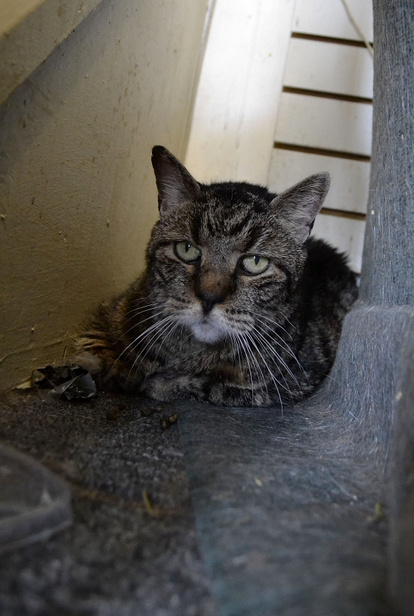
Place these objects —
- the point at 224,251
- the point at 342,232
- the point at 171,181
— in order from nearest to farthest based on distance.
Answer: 1. the point at 224,251
2. the point at 171,181
3. the point at 342,232

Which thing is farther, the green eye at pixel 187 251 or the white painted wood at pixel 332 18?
the white painted wood at pixel 332 18

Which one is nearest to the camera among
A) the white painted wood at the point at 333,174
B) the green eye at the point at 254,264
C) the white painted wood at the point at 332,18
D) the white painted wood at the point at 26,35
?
the white painted wood at the point at 26,35

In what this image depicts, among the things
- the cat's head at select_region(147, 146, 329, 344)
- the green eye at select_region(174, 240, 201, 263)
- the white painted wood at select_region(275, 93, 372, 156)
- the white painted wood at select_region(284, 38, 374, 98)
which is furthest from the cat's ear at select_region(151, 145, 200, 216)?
the white painted wood at select_region(284, 38, 374, 98)

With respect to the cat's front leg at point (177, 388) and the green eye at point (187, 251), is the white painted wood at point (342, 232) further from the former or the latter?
the cat's front leg at point (177, 388)

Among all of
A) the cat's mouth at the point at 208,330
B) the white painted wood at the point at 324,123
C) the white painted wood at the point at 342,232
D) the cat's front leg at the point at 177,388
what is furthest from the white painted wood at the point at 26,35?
the white painted wood at the point at 342,232

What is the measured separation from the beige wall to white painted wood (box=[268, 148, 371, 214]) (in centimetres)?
65

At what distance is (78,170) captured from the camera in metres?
1.54

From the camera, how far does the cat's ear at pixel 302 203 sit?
157 cm

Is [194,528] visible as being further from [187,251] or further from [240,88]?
[240,88]

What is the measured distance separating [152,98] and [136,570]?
1744 millimetres

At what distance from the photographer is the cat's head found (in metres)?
1.45

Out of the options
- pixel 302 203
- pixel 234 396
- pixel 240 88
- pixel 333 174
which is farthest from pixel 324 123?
pixel 234 396

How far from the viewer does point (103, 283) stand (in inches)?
73.7

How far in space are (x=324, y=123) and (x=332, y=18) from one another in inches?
18.1
